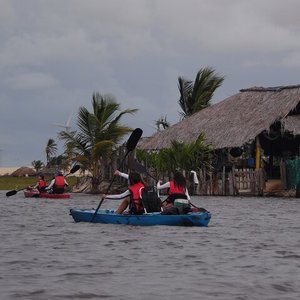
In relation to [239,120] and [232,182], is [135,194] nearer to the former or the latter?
[232,182]

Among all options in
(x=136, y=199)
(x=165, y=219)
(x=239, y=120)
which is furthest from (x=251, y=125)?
(x=165, y=219)

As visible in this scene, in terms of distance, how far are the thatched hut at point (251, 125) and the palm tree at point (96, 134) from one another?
190 centimetres

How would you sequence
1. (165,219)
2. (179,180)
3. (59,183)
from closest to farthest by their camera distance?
(165,219), (179,180), (59,183)

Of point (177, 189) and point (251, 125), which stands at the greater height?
point (251, 125)

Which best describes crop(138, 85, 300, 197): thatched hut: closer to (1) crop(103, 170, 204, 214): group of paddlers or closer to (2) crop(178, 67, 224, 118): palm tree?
(2) crop(178, 67, 224, 118): palm tree

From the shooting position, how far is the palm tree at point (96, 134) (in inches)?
1662

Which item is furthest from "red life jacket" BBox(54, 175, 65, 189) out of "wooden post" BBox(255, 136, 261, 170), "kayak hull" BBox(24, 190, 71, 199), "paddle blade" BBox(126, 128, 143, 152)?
"paddle blade" BBox(126, 128, 143, 152)

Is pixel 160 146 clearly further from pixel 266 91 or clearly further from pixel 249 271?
pixel 249 271

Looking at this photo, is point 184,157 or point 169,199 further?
point 184,157

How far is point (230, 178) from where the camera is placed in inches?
1420

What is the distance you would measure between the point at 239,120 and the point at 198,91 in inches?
429

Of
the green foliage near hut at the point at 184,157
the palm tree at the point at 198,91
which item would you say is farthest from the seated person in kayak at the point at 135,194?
the palm tree at the point at 198,91

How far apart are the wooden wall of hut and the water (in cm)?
1555

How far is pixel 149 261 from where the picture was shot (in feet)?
39.2
